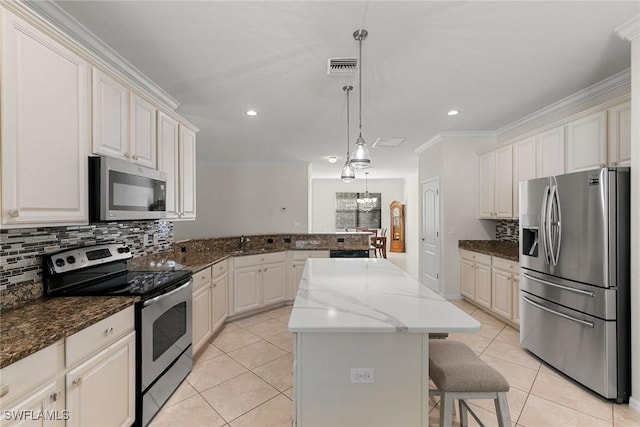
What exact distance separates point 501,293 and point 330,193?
7.18 m

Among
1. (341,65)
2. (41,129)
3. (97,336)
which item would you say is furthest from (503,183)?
(41,129)

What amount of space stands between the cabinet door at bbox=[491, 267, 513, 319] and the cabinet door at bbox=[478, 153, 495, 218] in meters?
0.91

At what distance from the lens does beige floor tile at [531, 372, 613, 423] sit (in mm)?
1976

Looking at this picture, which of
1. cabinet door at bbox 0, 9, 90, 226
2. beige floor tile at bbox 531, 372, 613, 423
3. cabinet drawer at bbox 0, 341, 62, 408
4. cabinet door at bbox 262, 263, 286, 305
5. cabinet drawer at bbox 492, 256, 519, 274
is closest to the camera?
cabinet drawer at bbox 0, 341, 62, 408

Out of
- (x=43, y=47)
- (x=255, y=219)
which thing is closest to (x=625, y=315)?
(x=43, y=47)

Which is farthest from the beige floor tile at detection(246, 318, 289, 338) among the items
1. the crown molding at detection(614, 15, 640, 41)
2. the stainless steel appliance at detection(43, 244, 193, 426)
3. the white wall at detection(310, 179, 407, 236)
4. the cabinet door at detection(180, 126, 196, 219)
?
the white wall at detection(310, 179, 407, 236)

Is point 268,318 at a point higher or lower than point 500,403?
lower

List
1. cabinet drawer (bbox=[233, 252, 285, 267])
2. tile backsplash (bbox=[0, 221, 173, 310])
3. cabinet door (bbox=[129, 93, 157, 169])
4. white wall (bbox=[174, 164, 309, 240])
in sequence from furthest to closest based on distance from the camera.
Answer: white wall (bbox=[174, 164, 309, 240]) < cabinet drawer (bbox=[233, 252, 285, 267]) < cabinet door (bbox=[129, 93, 157, 169]) < tile backsplash (bbox=[0, 221, 173, 310])

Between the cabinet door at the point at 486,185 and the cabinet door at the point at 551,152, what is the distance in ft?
2.69

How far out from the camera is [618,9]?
1729 mm

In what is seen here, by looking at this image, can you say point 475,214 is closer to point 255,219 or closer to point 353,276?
point 353,276

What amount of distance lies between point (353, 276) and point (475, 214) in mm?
3006

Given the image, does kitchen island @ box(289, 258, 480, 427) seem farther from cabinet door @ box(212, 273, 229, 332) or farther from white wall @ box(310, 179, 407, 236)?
white wall @ box(310, 179, 407, 236)

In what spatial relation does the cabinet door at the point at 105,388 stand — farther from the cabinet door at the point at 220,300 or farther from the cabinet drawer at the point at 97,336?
the cabinet door at the point at 220,300
